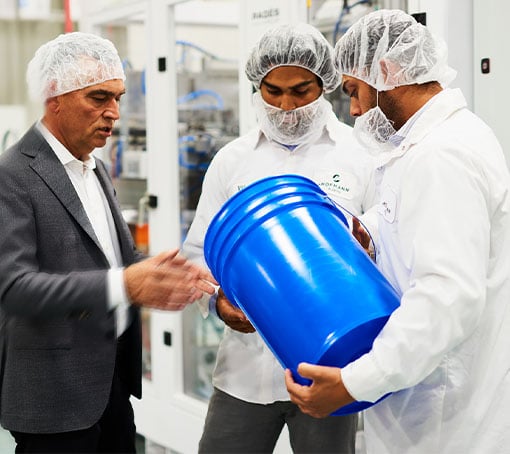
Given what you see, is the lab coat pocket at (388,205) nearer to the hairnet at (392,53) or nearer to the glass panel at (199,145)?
the hairnet at (392,53)

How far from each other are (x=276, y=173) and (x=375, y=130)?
434 millimetres

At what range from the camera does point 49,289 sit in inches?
61.3

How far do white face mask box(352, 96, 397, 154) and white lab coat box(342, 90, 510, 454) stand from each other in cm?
6

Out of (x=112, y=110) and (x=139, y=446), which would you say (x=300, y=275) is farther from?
(x=139, y=446)

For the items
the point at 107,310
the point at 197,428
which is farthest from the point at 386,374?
the point at 197,428

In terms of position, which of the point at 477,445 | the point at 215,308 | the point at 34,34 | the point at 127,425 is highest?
the point at 34,34

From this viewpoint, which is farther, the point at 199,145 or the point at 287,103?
the point at 199,145

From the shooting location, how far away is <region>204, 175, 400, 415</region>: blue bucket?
134 centimetres

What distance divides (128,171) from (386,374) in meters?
2.67

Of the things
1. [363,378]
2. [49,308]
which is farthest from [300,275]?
[49,308]

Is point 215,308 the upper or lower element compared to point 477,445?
upper

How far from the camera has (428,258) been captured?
1344 mm

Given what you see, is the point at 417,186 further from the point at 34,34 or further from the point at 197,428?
the point at 34,34

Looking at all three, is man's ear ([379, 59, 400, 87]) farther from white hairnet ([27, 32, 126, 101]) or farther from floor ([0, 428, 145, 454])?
floor ([0, 428, 145, 454])
